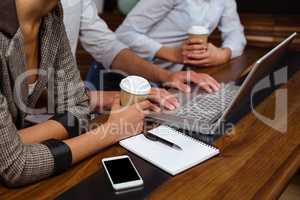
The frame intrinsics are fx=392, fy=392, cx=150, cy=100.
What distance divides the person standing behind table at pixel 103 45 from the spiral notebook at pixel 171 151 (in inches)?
17.6

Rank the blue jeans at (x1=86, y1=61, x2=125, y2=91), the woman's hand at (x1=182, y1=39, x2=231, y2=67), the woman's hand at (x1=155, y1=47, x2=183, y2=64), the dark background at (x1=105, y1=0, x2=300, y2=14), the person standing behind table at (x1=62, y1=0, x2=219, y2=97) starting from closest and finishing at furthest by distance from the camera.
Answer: the person standing behind table at (x1=62, y1=0, x2=219, y2=97) < the woman's hand at (x1=182, y1=39, x2=231, y2=67) < the woman's hand at (x1=155, y1=47, x2=183, y2=64) < the blue jeans at (x1=86, y1=61, x2=125, y2=91) < the dark background at (x1=105, y1=0, x2=300, y2=14)

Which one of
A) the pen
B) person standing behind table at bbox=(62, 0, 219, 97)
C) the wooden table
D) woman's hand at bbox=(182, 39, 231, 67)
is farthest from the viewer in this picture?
woman's hand at bbox=(182, 39, 231, 67)

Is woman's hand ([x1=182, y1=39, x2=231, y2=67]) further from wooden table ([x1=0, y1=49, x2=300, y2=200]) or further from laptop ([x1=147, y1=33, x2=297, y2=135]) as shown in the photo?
wooden table ([x1=0, y1=49, x2=300, y2=200])

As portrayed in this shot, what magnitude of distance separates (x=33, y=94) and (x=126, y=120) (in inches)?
11.9

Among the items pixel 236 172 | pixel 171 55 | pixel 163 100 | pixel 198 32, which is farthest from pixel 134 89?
pixel 171 55

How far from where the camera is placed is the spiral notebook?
883 millimetres

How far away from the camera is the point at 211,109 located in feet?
3.74

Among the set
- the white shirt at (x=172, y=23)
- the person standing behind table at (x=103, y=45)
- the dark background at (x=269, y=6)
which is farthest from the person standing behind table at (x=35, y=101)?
the dark background at (x=269, y=6)

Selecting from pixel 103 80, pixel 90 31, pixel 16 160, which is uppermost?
pixel 90 31

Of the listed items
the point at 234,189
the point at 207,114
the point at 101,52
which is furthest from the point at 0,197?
the point at 101,52

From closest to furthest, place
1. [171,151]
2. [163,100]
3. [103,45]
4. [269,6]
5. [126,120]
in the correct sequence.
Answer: [171,151] → [126,120] → [163,100] → [103,45] → [269,6]

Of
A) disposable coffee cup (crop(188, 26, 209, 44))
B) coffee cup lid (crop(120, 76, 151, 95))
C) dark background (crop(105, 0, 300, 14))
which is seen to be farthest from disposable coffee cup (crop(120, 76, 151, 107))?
dark background (crop(105, 0, 300, 14))

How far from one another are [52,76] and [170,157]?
0.48 meters

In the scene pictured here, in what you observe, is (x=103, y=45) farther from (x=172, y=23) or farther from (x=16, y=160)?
(x=16, y=160)
